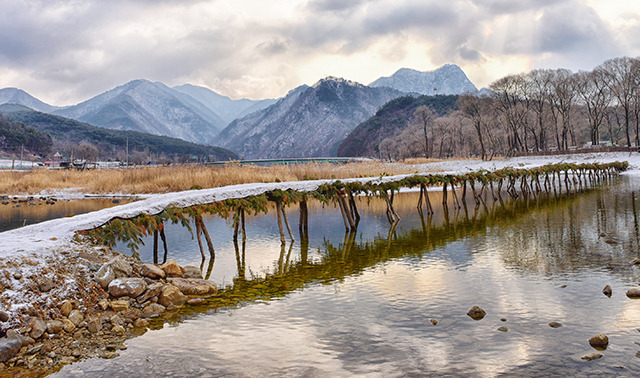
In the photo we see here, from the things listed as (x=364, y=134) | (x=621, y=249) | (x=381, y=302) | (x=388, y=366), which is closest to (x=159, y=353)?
(x=388, y=366)

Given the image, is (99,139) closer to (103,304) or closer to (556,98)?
(556,98)

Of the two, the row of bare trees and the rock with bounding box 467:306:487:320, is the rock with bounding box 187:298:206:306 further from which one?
the row of bare trees

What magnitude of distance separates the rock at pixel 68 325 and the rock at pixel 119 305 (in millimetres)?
776

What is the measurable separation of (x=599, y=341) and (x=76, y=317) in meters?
7.25

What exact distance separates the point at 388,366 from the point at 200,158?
18676 centimetres

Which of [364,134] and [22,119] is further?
[22,119]

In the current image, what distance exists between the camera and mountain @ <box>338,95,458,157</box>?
543 ft

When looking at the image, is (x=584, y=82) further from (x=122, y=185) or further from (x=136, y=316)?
(x=136, y=316)

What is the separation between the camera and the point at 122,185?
33.8m

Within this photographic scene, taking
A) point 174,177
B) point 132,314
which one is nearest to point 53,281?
point 132,314

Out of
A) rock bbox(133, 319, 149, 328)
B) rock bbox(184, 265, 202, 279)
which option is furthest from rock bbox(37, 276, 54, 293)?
rock bbox(184, 265, 202, 279)

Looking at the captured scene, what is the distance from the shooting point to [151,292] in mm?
8164

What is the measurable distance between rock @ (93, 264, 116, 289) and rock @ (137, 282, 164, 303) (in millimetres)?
595

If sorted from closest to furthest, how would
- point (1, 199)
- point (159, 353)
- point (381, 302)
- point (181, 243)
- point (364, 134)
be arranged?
point (159, 353) → point (381, 302) → point (181, 243) → point (1, 199) → point (364, 134)
